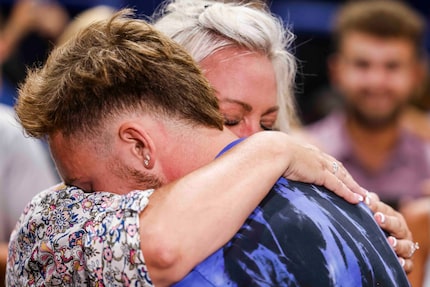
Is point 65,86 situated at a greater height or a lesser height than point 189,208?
greater

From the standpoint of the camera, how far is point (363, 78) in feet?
13.8

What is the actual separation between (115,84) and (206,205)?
268mm

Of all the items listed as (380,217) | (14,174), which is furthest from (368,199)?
(14,174)

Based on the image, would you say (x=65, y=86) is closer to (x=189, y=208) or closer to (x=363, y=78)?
(x=189, y=208)

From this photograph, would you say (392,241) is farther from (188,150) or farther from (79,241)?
(79,241)

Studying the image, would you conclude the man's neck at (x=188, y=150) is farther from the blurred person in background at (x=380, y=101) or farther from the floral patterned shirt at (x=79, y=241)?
the blurred person in background at (x=380, y=101)

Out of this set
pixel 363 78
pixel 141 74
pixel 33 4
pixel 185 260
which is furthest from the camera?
pixel 33 4

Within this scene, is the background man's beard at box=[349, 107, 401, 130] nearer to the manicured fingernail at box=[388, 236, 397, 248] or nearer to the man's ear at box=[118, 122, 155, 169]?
the manicured fingernail at box=[388, 236, 397, 248]

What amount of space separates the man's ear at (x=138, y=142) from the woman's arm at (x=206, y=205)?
94 mm

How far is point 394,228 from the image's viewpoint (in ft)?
5.70

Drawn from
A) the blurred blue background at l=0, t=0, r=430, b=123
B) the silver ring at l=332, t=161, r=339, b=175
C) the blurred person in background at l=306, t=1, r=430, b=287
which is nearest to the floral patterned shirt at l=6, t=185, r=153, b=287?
the silver ring at l=332, t=161, r=339, b=175

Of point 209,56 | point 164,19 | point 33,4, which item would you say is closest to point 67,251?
point 209,56

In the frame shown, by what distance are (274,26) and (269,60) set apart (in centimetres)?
8

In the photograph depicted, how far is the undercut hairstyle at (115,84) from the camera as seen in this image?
1.48m
